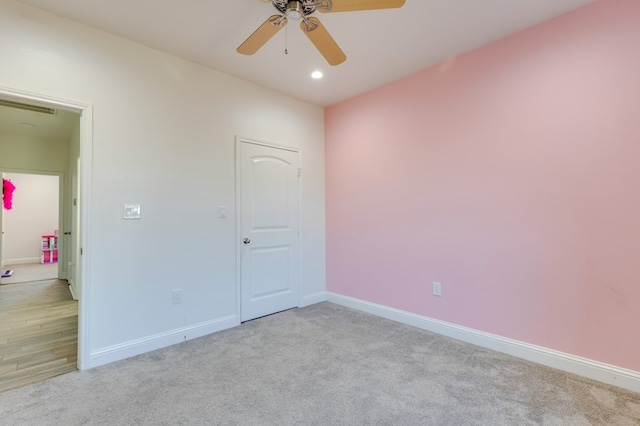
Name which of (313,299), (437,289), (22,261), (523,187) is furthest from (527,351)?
(22,261)

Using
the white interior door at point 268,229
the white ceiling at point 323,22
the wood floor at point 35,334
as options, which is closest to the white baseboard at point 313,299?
the white interior door at point 268,229

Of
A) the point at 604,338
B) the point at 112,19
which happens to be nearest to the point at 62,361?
the point at 112,19

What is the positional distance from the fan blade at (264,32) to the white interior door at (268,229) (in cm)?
135

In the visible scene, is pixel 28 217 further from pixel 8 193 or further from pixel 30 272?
pixel 30 272

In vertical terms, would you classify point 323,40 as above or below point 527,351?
above

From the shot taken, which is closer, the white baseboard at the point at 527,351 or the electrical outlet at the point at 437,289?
the white baseboard at the point at 527,351

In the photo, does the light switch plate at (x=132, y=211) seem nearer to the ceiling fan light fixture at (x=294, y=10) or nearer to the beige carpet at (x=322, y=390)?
the beige carpet at (x=322, y=390)

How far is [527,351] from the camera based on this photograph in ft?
7.73

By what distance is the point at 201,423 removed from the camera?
164 cm

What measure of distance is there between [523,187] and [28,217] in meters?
10.5

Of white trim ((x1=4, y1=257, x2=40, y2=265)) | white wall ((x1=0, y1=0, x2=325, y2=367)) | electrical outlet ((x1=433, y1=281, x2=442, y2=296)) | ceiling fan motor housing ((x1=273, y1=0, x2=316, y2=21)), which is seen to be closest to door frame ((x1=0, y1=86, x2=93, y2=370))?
white wall ((x1=0, y1=0, x2=325, y2=367))

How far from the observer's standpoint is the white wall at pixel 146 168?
2180 mm

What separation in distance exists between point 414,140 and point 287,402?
2.70m

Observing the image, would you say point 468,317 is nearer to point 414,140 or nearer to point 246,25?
point 414,140
